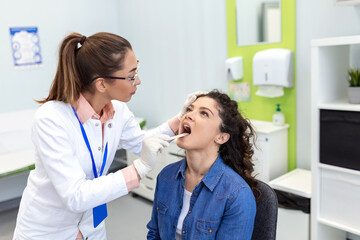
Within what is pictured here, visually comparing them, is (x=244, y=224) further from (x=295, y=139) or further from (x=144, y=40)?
(x=144, y=40)

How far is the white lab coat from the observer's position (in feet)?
3.76

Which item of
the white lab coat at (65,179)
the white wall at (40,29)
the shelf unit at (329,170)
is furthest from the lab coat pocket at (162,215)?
the white wall at (40,29)

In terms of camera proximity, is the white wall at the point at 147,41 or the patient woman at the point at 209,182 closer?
the patient woman at the point at 209,182

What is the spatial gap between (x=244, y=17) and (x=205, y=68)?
25.2 inches

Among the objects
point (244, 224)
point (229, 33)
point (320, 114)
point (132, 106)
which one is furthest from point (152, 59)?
point (244, 224)

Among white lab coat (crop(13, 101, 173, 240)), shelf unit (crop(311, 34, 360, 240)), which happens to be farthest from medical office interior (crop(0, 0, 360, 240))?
white lab coat (crop(13, 101, 173, 240))

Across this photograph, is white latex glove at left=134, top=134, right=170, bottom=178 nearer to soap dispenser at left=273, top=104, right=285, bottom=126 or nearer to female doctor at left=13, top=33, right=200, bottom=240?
female doctor at left=13, top=33, right=200, bottom=240

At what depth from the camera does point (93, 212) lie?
139 cm

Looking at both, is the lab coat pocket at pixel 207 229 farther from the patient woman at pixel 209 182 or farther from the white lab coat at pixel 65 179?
the white lab coat at pixel 65 179

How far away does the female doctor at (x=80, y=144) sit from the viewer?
1157mm

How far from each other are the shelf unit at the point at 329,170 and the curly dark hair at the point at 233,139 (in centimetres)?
70

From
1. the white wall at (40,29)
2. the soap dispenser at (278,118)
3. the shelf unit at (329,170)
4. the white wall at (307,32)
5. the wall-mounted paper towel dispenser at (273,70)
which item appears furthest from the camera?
the white wall at (40,29)

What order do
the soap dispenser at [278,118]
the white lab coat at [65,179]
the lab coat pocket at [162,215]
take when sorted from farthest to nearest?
the soap dispenser at [278,118] → the lab coat pocket at [162,215] → the white lab coat at [65,179]

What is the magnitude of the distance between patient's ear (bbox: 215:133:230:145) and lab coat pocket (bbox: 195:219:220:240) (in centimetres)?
34
